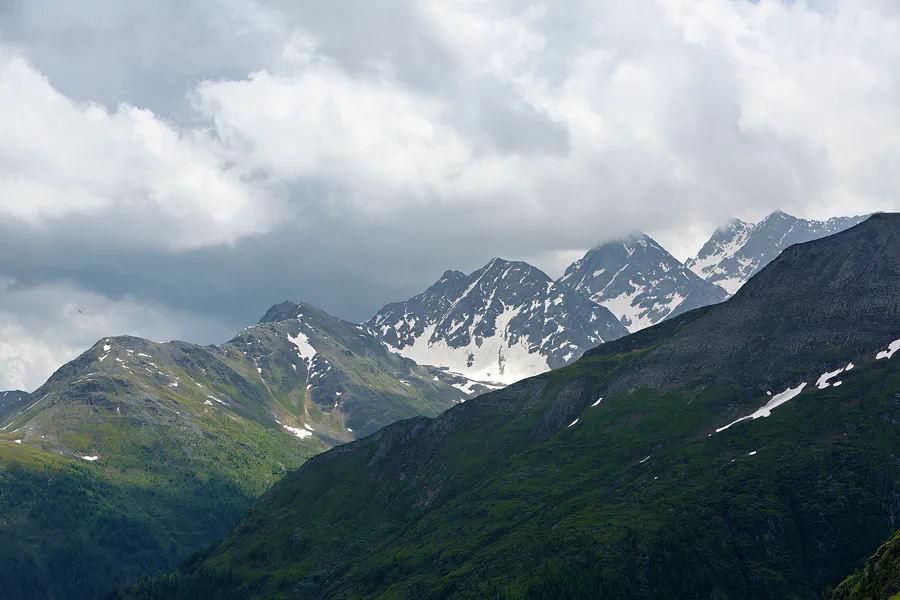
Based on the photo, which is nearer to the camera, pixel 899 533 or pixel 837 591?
pixel 899 533

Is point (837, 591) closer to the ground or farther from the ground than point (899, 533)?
closer to the ground

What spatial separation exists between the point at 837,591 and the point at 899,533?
26627 millimetres

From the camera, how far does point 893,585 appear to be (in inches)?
6452

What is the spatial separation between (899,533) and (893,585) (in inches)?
893

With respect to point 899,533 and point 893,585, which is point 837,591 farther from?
point 893,585

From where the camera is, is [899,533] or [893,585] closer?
[893,585]

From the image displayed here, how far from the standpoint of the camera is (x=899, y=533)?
182 metres

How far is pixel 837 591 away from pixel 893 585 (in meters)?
38.8

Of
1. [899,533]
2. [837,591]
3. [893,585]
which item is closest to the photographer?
[893,585]

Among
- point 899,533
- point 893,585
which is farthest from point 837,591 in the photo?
point 893,585

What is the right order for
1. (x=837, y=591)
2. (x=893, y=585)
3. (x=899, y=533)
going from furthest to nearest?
(x=837, y=591) < (x=899, y=533) < (x=893, y=585)
